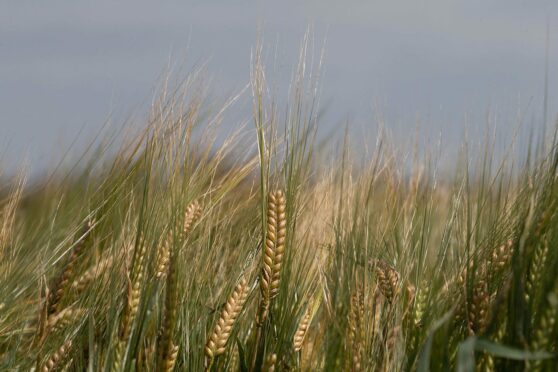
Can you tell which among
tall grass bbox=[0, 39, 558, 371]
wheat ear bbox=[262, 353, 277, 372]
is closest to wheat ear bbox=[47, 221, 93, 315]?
tall grass bbox=[0, 39, 558, 371]

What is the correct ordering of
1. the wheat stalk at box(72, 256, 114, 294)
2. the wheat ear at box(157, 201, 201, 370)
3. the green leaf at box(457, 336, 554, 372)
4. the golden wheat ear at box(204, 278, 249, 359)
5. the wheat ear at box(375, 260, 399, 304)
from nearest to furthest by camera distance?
the green leaf at box(457, 336, 554, 372), the wheat ear at box(157, 201, 201, 370), the golden wheat ear at box(204, 278, 249, 359), the wheat ear at box(375, 260, 399, 304), the wheat stalk at box(72, 256, 114, 294)

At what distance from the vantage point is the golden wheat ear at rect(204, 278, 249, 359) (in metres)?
2.18

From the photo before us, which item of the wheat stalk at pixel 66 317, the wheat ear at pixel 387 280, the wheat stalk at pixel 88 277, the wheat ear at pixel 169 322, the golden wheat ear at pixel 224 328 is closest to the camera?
the wheat ear at pixel 169 322

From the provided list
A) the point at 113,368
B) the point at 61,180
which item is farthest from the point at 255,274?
the point at 61,180

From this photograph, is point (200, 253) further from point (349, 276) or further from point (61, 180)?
point (61, 180)

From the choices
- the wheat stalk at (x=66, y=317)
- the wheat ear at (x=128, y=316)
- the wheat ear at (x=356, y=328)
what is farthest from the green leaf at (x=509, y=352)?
the wheat stalk at (x=66, y=317)

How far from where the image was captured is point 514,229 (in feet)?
7.05

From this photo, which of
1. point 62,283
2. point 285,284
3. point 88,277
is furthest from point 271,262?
point 88,277

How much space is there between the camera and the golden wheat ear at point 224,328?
85.8 inches

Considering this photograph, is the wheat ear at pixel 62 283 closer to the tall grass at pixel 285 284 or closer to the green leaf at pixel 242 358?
the tall grass at pixel 285 284

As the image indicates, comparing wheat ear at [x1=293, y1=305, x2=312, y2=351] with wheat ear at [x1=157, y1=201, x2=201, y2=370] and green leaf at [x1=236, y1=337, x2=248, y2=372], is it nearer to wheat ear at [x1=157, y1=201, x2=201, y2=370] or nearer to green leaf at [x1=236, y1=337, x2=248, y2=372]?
green leaf at [x1=236, y1=337, x2=248, y2=372]

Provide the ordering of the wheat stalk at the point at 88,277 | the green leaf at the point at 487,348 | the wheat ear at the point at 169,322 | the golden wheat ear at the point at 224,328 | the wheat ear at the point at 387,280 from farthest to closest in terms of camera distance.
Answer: the wheat stalk at the point at 88,277 < the wheat ear at the point at 387,280 < the golden wheat ear at the point at 224,328 < the wheat ear at the point at 169,322 < the green leaf at the point at 487,348

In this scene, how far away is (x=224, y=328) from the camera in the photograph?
2191 mm

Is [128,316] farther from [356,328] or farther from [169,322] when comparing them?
[356,328]
